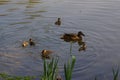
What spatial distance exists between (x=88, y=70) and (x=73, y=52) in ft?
6.24

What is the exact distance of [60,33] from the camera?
42.1ft

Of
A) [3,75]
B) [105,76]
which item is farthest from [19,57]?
[105,76]

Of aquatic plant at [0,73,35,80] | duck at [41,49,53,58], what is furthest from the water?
aquatic plant at [0,73,35,80]

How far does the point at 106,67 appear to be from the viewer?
29.6ft

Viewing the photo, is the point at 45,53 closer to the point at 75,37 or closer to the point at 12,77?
the point at 12,77

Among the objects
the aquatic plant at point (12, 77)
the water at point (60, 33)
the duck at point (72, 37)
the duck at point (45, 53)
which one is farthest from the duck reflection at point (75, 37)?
the aquatic plant at point (12, 77)

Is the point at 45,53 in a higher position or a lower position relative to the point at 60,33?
higher

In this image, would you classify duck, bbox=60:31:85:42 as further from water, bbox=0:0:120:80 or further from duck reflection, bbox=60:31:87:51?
water, bbox=0:0:120:80

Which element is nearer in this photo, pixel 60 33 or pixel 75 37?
pixel 75 37

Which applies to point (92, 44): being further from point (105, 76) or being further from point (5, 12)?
point (5, 12)

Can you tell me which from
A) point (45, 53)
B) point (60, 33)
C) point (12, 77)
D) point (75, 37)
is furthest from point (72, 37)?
point (12, 77)

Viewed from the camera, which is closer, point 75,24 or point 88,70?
point 88,70

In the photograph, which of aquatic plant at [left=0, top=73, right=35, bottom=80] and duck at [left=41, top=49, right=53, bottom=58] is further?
duck at [left=41, top=49, right=53, bottom=58]

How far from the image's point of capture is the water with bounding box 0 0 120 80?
29.8ft
